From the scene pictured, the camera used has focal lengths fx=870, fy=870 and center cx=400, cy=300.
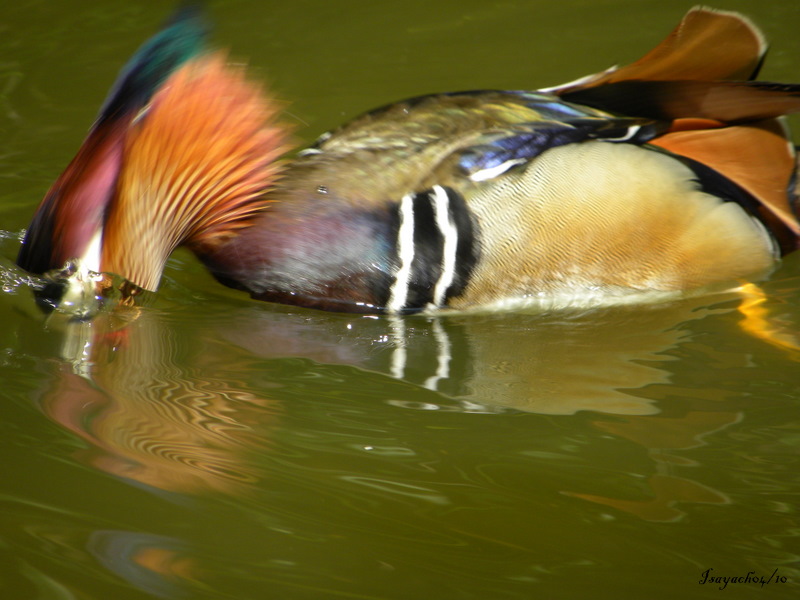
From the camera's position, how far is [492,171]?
237cm

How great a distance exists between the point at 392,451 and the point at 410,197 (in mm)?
802

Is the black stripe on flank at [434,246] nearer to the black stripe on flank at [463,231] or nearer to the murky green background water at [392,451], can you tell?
the black stripe on flank at [463,231]

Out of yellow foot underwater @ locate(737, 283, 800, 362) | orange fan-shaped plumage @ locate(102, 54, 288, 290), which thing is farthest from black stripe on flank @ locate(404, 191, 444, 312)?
yellow foot underwater @ locate(737, 283, 800, 362)

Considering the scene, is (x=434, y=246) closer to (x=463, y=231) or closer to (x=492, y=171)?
(x=463, y=231)

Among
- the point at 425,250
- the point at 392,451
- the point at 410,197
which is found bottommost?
the point at 392,451

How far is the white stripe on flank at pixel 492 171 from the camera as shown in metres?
2.36

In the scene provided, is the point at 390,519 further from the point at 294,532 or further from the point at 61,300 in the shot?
the point at 61,300

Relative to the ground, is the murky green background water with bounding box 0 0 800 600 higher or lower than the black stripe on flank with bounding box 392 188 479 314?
lower

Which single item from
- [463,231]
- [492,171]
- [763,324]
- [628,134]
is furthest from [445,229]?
[763,324]

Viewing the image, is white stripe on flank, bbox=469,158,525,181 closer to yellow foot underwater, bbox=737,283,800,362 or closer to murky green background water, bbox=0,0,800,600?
murky green background water, bbox=0,0,800,600

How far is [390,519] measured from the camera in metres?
1.59

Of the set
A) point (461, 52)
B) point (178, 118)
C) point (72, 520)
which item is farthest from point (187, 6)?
point (461, 52)

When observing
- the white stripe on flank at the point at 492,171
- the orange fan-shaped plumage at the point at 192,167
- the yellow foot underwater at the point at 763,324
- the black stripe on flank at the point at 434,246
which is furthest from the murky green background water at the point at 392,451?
the white stripe on flank at the point at 492,171

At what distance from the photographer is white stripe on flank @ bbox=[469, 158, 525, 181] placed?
7.73ft
